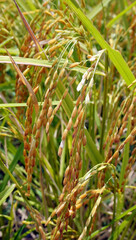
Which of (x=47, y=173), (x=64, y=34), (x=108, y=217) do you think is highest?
(x=64, y=34)

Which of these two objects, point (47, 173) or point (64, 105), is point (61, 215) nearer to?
point (64, 105)

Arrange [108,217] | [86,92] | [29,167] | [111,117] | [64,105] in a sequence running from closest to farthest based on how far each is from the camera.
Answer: [86,92], [29,167], [64,105], [111,117], [108,217]

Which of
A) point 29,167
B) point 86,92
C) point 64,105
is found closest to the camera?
point 86,92

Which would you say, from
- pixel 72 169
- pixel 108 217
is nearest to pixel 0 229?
pixel 108 217

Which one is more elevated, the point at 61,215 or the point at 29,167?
→ the point at 29,167

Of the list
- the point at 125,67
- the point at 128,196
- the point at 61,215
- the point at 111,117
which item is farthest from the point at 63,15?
the point at 128,196

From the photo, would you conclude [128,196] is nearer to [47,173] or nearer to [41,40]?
[47,173]

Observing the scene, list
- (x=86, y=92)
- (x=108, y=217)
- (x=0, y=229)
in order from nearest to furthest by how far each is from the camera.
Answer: (x=86, y=92) < (x=0, y=229) < (x=108, y=217)

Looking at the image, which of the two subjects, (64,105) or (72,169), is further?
(64,105)

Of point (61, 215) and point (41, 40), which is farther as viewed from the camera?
point (41, 40)
